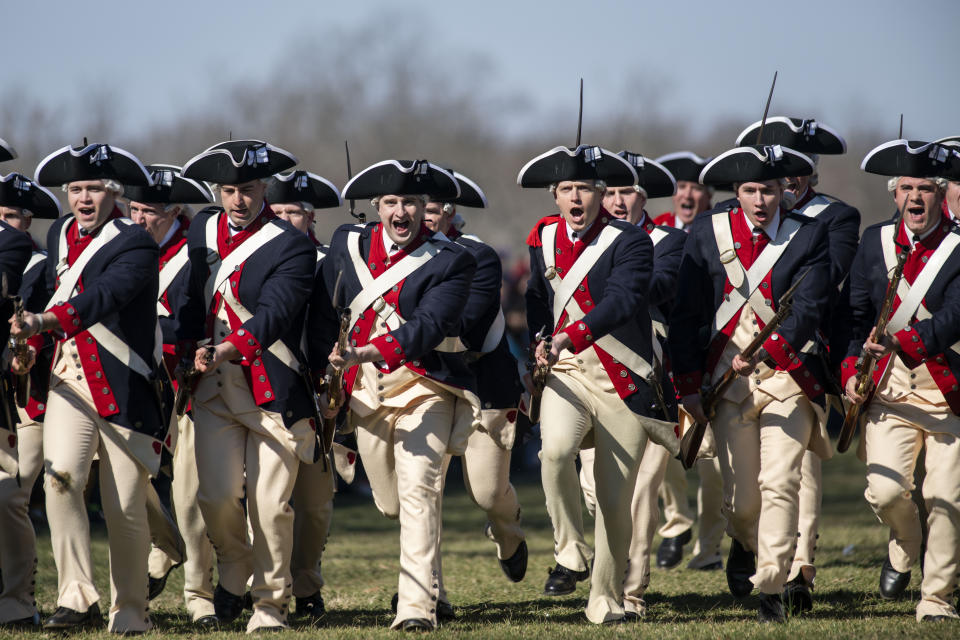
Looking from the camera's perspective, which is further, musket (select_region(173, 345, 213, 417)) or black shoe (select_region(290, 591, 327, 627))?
black shoe (select_region(290, 591, 327, 627))

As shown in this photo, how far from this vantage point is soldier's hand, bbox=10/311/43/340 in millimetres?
6215

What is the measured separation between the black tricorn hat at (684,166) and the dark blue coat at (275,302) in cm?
429

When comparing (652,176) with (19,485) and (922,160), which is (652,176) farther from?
(19,485)

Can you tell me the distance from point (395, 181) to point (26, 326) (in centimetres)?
191

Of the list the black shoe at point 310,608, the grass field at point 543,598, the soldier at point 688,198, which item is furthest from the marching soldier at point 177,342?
the soldier at point 688,198

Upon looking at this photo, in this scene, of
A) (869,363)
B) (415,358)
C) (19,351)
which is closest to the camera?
(19,351)

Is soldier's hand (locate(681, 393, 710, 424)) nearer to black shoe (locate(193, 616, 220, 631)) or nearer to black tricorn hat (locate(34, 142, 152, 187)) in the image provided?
black shoe (locate(193, 616, 220, 631))

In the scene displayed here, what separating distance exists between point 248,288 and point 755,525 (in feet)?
9.54

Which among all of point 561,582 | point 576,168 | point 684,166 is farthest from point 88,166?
point 684,166

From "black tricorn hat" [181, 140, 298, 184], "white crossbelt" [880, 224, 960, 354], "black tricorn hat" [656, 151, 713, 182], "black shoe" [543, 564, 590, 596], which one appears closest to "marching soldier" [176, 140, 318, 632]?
"black tricorn hat" [181, 140, 298, 184]

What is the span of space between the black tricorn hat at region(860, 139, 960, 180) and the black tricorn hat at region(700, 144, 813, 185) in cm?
42

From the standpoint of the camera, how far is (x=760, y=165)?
23.4 ft

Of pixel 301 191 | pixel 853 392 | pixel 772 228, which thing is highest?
pixel 301 191

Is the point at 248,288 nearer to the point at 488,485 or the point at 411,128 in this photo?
the point at 488,485
